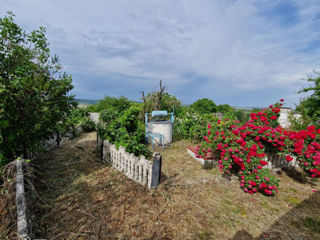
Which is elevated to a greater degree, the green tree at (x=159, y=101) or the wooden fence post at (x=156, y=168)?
the green tree at (x=159, y=101)

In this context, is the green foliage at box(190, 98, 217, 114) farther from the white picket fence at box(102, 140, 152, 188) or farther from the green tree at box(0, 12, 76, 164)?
the green tree at box(0, 12, 76, 164)

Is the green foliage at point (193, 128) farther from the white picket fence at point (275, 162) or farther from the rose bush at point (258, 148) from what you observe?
the rose bush at point (258, 148)

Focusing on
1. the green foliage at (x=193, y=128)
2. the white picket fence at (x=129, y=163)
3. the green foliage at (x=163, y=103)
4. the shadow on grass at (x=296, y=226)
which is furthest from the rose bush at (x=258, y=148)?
the green foliage at (x=163, y=103)

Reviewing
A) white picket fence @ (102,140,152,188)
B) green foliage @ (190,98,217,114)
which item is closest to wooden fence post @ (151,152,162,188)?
white picket fence @ (102,140,152,188)

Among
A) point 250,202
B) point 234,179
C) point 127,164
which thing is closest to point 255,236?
point 250,202

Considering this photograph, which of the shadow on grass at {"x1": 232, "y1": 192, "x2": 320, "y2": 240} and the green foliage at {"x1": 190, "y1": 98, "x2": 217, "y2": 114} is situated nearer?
the shadow on grass at {"x1": 232, "y1": 192, "x2": 320, "y2": 240}

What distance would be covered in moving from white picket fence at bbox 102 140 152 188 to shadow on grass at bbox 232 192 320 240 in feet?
7.53

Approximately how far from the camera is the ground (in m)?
2.70

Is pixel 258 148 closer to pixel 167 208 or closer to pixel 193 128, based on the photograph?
pixel 167 208

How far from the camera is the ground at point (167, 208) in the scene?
270 cm

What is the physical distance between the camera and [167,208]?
330 cm

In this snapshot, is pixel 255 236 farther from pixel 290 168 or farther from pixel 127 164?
pixel 290 168

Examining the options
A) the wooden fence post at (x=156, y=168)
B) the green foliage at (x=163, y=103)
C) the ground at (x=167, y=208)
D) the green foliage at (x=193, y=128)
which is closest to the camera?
the ground at (x=167, y=208)

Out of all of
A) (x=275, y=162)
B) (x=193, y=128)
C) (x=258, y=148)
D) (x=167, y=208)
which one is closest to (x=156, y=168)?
(x=167, y=208)
